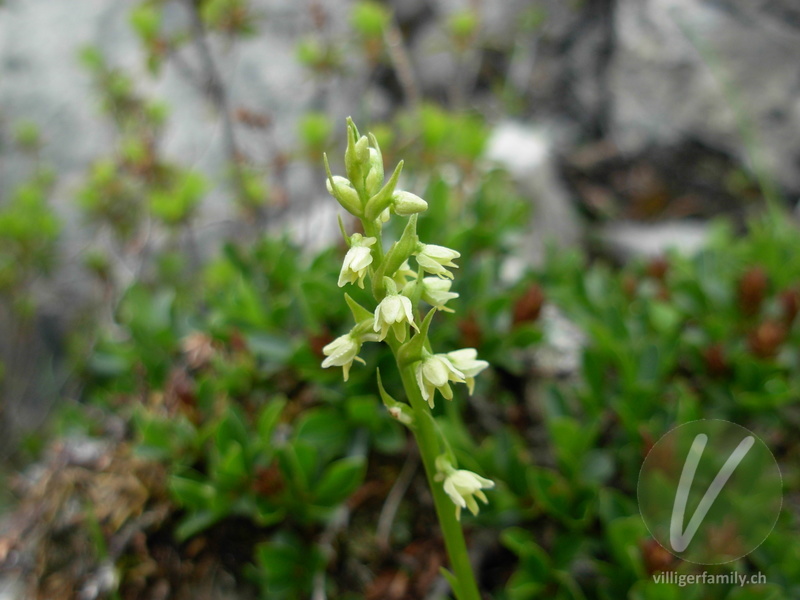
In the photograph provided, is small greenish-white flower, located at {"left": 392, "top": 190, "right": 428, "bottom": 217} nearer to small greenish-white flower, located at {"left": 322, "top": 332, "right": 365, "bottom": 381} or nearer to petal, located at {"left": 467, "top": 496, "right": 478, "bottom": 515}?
small greenish-white flower, located at {"left": 322, "top": 332, "right": 365, "bottom": 381}

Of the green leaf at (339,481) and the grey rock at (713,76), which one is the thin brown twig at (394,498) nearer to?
the green leaf at (339,481)

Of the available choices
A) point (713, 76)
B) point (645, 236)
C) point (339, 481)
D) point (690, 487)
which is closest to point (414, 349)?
point (339, 481)

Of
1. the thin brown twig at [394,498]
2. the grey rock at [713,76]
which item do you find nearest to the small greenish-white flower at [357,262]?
the thin brown twig at [394,498]

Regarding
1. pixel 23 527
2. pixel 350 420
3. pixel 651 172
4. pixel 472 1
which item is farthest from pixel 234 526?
pixel 472 1

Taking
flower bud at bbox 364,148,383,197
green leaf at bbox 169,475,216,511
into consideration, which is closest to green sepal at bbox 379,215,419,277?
flower bud at bbox 364,148,383,197

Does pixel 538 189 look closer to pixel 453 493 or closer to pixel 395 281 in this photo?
pixel 395 281
